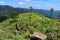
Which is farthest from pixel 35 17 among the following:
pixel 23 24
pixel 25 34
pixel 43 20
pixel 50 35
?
pixel 50 35

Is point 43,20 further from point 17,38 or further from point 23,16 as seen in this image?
point 17,38

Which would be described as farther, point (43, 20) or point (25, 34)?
point (43, 20)

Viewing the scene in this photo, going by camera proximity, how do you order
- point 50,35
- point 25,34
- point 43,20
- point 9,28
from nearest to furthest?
point 50,35 < point 25,34 < point 9,28 < point 43,20

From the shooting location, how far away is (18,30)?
22.6 m

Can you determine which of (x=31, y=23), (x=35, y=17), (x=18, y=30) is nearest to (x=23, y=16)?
(x=35, y=17)

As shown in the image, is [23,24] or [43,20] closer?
[23,24]

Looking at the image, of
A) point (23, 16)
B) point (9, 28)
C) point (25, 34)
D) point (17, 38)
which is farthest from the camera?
point (23, 16)

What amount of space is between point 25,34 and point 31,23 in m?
3.15

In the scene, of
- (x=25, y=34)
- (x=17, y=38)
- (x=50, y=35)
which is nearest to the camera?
(x=17, y=38)

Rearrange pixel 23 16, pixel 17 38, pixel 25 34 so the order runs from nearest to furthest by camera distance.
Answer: pixel 17 38 → pixel 25 34 → pixel 23 16

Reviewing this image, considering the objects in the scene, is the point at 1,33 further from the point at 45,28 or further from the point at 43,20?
the point at 43,20

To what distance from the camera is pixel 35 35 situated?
62.4 feet

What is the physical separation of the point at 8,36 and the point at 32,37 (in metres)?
2.41

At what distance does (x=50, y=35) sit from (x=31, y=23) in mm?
5287
